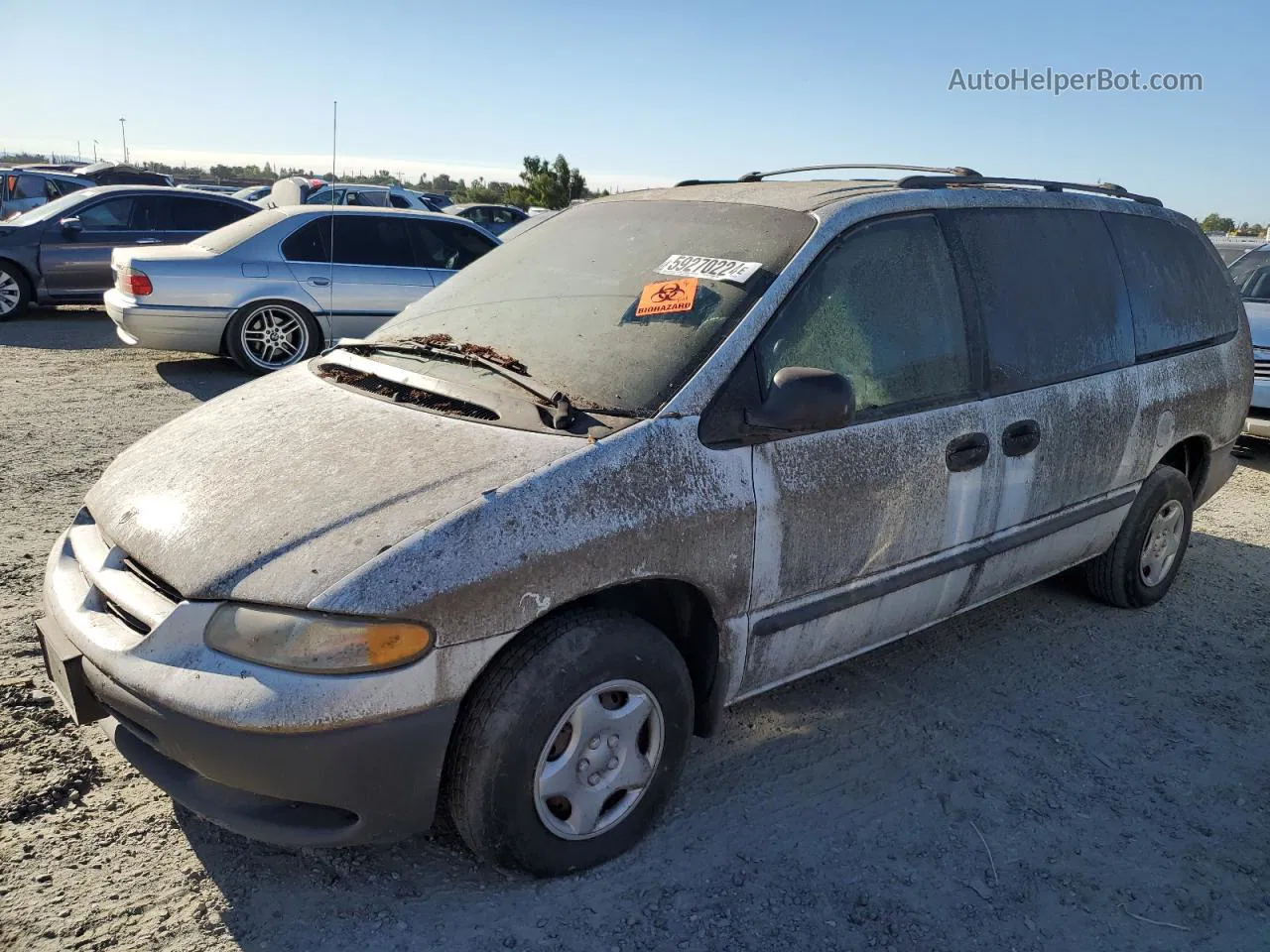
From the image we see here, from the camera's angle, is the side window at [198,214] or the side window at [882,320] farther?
the side window at [198,214]

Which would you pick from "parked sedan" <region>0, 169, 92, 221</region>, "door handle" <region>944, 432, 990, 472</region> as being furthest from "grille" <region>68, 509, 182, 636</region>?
"parked sedan" <region>0, 169, 92, 221</region>

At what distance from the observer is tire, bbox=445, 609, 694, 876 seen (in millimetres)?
2414

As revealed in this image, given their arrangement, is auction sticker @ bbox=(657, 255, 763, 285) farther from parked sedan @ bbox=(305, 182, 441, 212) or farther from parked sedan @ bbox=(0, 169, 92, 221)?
parked sedan @ bbox=(0, 169, 92, 221)

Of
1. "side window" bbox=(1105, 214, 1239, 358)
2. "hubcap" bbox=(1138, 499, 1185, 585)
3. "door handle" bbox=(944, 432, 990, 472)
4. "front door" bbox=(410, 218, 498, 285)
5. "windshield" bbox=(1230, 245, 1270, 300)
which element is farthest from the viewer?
"front door" bbox=(410, 218, 498, 285)

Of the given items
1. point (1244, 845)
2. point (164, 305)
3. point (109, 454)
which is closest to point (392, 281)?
point (164, 305)

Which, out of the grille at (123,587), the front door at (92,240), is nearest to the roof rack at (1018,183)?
the grille at (123,587)

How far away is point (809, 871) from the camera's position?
2.78 m

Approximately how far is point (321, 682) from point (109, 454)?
468 centimetres

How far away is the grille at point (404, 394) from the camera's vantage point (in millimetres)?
2853

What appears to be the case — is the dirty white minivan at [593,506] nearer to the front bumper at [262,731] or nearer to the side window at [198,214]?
the front bumper at [262,731]

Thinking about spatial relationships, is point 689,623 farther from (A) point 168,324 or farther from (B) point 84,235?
(B) point 84,235

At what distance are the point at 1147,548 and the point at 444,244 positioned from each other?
693cm

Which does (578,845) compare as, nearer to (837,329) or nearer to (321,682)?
(321,682)

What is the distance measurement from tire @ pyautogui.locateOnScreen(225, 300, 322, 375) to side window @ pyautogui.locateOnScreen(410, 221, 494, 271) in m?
1.25
